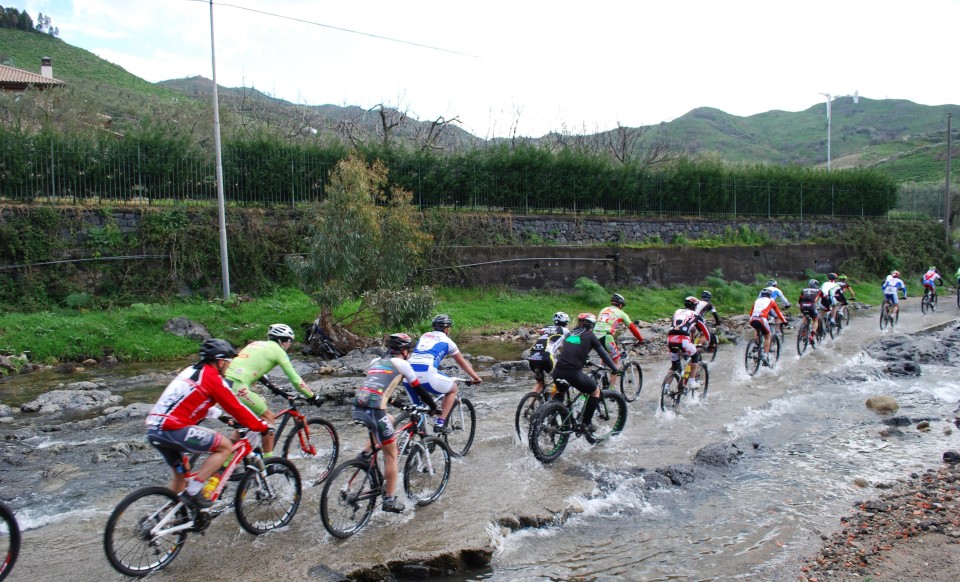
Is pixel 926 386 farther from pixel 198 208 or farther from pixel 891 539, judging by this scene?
pixel 198 208

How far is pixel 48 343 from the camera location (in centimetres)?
1755

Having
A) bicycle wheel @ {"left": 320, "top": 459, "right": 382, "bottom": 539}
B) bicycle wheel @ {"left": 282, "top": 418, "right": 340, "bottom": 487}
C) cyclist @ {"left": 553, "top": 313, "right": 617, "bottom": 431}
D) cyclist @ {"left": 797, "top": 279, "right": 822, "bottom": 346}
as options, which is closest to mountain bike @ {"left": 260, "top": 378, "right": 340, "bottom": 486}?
bicycle wheel @ {"left": 282, "top": 418, "right": 340, "bottom": 487}

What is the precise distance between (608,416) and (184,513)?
6.60 meters

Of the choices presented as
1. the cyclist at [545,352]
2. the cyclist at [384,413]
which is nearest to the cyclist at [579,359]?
the cyclist at [545,352]

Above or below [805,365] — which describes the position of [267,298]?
above

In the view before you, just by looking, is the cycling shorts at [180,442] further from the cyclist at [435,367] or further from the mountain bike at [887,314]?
the mountain bike at [887,314]

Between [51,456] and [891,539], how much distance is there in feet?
36.6

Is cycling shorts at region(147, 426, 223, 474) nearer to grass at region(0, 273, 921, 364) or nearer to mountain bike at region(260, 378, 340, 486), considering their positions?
mountain bike at region(260, 378, 340, 486)

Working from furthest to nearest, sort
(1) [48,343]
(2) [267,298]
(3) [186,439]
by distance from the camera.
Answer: (2) [267,298] → (1) [48,343] → (3) [186,439]

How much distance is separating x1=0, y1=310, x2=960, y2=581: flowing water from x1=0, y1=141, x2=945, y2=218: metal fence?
12.6 meters

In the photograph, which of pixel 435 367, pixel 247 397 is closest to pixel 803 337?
pixel 435 367

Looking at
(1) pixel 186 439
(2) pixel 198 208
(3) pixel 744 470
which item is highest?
(2) pixel 198 208

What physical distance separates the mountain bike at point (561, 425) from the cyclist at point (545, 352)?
2.11ft

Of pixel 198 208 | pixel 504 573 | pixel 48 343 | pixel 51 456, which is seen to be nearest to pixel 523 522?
pixel 504 573
